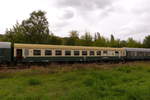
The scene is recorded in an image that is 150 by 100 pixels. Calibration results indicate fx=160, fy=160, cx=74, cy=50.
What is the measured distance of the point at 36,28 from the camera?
45250mm

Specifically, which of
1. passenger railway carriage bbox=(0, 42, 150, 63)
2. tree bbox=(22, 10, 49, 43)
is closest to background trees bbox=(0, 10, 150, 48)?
tree bbox=(22, 10, 49, 43)

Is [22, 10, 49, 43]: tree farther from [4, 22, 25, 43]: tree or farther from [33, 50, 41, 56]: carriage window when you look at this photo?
[33, 50, 41, 56]: carriage window

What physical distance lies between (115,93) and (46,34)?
40.3m

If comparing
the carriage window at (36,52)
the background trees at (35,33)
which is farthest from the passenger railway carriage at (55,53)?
the background trees at (35,33)

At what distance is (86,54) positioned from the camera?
998 inches

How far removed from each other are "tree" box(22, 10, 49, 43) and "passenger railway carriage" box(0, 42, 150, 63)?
2124 cm

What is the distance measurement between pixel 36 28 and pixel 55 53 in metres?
25.2

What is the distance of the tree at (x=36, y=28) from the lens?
43844 millimetres

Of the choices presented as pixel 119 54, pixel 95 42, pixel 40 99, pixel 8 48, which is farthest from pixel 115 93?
pixel 95 42

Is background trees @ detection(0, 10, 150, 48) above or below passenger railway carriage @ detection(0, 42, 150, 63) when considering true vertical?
above

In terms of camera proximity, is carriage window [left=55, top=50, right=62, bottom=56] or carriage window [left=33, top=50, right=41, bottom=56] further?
carriage window [left=55, top=50, right=62, bottom=56]

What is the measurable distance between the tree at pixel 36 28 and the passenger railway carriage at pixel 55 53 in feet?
69.7

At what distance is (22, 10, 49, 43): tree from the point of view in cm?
4384

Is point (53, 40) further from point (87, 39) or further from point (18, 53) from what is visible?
point (18, 53)
